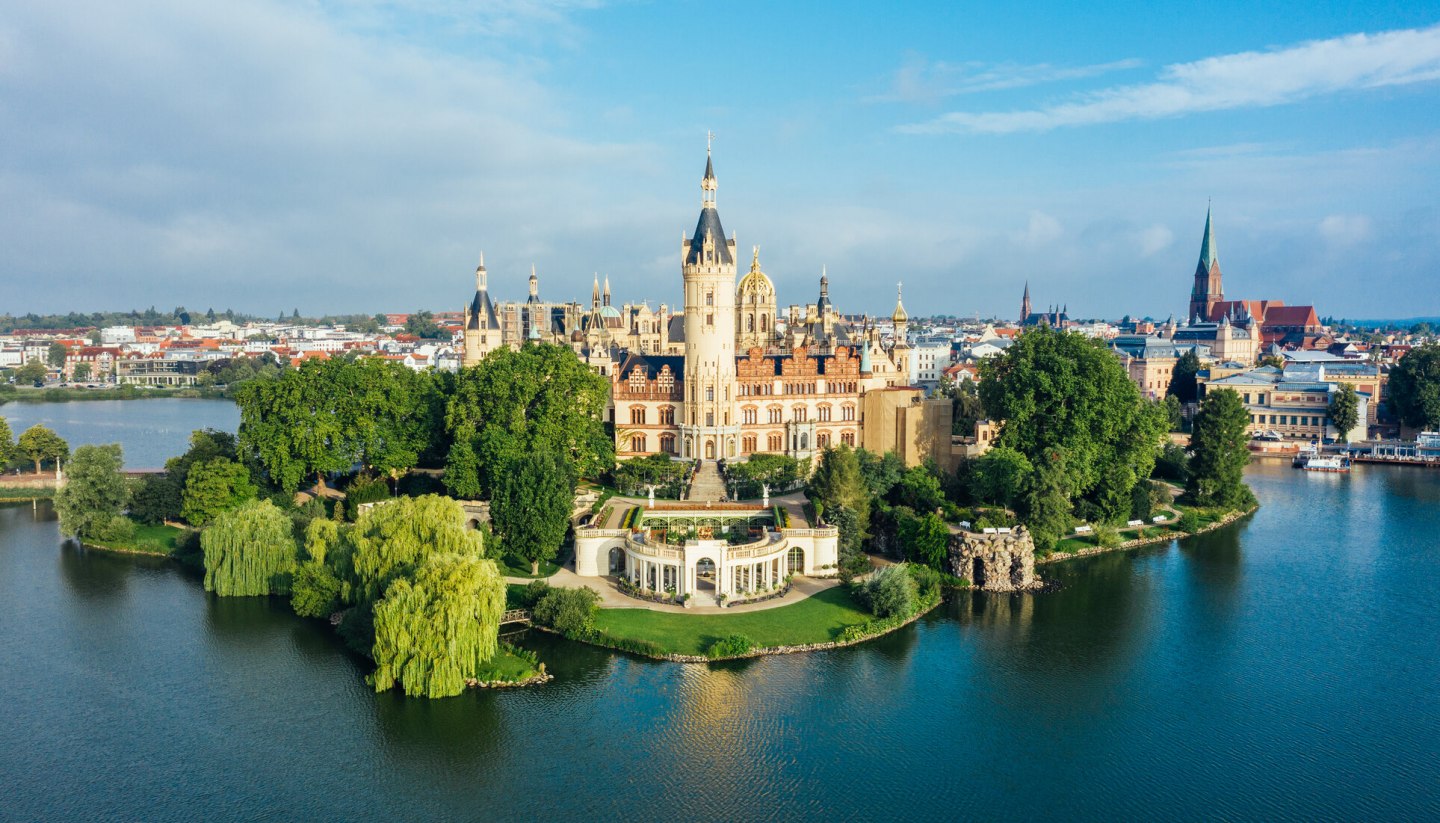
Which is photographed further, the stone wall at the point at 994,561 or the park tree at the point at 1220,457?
the park tree at the point at 1220,457

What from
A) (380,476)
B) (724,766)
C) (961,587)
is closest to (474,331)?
(380,476)

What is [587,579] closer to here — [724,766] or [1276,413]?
[724,766]

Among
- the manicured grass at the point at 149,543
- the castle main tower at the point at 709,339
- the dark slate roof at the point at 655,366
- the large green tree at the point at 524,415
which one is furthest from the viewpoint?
the dark slate roof at the point at 655,366

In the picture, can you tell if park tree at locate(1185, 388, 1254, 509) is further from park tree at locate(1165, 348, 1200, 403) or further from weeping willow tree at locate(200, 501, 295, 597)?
weeping willow tree at locate(200, 501, 295, 597)

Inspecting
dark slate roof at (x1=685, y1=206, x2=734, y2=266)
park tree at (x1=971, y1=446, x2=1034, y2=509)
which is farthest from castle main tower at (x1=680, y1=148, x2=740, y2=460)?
park tree at (x1=971, y1=446, x2=1034, y2=509)

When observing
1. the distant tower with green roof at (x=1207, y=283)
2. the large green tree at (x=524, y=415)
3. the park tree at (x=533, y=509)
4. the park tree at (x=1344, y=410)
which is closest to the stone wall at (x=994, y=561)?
the park tree at (x=533, y=509)

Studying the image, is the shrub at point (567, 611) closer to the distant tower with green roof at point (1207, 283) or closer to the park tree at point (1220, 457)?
the park tree at point (1220, 457)
